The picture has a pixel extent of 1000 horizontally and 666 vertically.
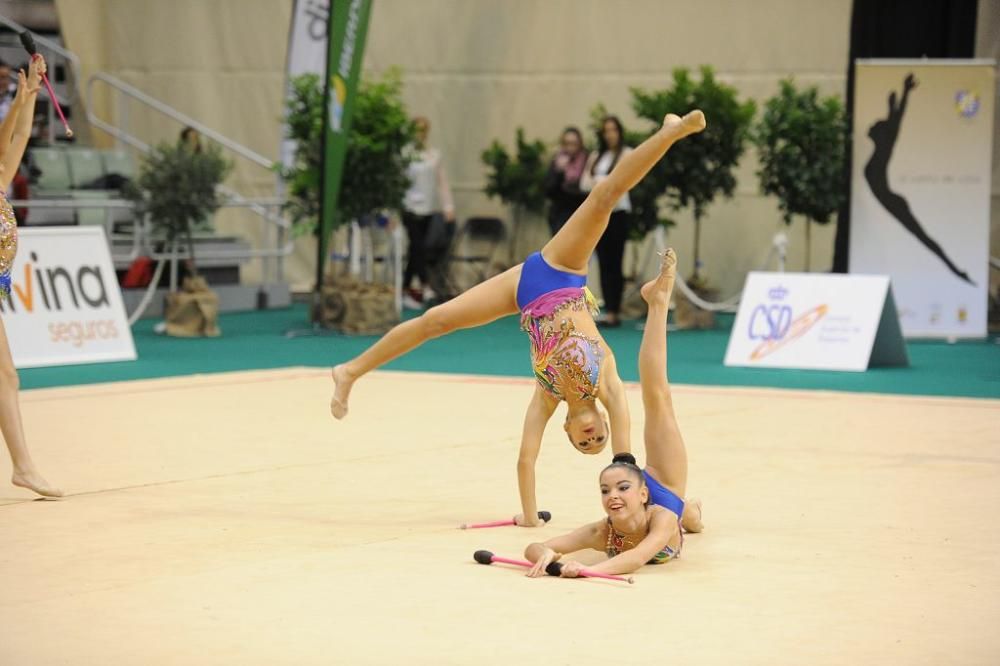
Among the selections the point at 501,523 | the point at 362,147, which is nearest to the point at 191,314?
the point at 362,147

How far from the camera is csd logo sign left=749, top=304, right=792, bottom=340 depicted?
1031cm

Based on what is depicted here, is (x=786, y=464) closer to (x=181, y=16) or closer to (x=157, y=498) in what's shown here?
(x=157, y=498)

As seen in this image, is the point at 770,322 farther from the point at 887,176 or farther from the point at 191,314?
the point at 191,314

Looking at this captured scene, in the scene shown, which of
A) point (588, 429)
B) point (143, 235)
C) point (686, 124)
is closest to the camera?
point (686, 124)

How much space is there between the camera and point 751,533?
16.6ft

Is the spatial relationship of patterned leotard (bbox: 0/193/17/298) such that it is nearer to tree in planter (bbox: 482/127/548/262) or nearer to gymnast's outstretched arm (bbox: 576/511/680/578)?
gymnast's outstretched arm (bbox: 576/511/680/578)

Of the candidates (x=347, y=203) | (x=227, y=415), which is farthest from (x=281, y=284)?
(x=227, y=415)

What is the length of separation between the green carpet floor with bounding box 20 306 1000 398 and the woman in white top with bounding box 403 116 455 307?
1400mm

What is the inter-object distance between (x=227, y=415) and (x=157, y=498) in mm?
2267

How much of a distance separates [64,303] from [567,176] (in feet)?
16.2

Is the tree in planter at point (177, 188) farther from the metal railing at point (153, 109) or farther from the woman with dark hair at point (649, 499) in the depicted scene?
the woman with dark hair at point (649, 499)

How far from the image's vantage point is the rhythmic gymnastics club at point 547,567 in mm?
4379

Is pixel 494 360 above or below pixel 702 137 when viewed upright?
below

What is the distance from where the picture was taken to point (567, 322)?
502 centimetres
